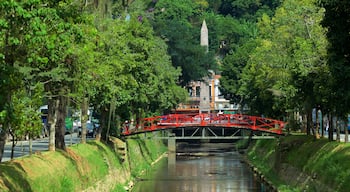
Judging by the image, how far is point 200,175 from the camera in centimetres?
6906

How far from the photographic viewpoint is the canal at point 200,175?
56972 millimetres

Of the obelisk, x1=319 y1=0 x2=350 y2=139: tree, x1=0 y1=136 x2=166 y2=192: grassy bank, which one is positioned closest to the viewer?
x1=0 y1=136 x2=166 y2=192: grassy bank

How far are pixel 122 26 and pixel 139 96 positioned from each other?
1136 cm

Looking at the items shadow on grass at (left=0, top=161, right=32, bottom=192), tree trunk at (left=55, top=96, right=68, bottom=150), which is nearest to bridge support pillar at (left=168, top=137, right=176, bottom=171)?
tree trunk at (left=55, top=96, right=68, bottom=150)

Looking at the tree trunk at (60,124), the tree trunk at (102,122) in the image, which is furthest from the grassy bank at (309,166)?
the tree trunk at (60,124)

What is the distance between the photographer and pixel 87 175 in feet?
132

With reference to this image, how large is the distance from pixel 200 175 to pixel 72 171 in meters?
A: 33.2

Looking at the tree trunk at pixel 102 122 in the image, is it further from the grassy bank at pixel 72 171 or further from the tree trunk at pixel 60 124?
the tree trunk at pixel 60 124

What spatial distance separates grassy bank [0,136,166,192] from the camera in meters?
28.0

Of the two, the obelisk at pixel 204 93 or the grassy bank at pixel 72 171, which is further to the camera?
the obelisk at pixel 204 93

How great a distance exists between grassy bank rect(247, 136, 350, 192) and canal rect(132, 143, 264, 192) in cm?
229

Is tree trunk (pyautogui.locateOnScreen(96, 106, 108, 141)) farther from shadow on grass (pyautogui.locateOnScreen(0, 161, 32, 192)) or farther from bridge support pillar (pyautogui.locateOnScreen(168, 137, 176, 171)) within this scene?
shadow on grass (pyautogui.locateOnScreen(0, 161, 32, 192))

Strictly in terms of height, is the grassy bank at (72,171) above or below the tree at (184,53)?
below

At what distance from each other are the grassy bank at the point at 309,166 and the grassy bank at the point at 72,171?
11445 millimetres
